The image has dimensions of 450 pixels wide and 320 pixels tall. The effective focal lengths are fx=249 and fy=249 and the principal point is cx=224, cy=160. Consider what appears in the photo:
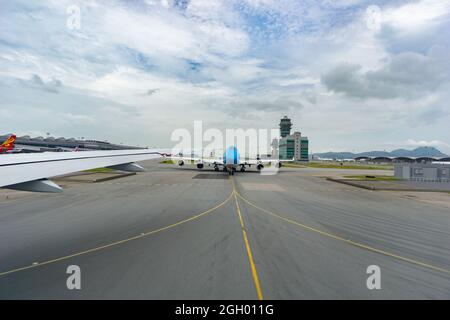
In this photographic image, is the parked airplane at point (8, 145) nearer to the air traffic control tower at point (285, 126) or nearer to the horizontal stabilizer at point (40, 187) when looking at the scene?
the horizontal stabilizer at point (40, 187)

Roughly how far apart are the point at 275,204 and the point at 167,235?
9.77 metres

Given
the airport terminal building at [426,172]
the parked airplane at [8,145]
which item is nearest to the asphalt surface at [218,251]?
the airport terminal building at [426,172]

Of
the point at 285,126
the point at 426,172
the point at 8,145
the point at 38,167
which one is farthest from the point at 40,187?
the point at 285,126

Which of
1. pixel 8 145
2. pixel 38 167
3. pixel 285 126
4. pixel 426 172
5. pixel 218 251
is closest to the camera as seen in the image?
pixel 38 167

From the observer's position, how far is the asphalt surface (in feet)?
21.3

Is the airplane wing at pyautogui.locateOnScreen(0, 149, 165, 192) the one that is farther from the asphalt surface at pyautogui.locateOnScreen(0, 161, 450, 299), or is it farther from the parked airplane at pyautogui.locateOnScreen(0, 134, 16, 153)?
the parked airplane at pyautogui.locateOnScreen(0, 134, 16, 153)

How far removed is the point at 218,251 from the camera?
9.01 m

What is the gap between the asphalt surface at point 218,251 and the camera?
6496 mm

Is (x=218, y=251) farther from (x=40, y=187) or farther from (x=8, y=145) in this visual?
(x=8, y=145)

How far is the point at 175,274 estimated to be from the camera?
283 inches

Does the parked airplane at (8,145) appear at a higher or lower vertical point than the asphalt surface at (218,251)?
higher

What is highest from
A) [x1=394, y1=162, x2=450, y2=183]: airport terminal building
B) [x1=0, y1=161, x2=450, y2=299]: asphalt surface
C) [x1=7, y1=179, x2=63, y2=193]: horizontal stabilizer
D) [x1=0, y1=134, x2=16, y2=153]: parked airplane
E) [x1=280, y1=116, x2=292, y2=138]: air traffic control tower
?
[x1=280, y1=116, x2=292, y2=138]: air traffic control tower

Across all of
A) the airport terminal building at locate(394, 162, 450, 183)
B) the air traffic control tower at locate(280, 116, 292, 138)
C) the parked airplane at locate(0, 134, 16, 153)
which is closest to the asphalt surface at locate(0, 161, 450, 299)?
the airport terminal building at locate(394, 162, 450, 183)
